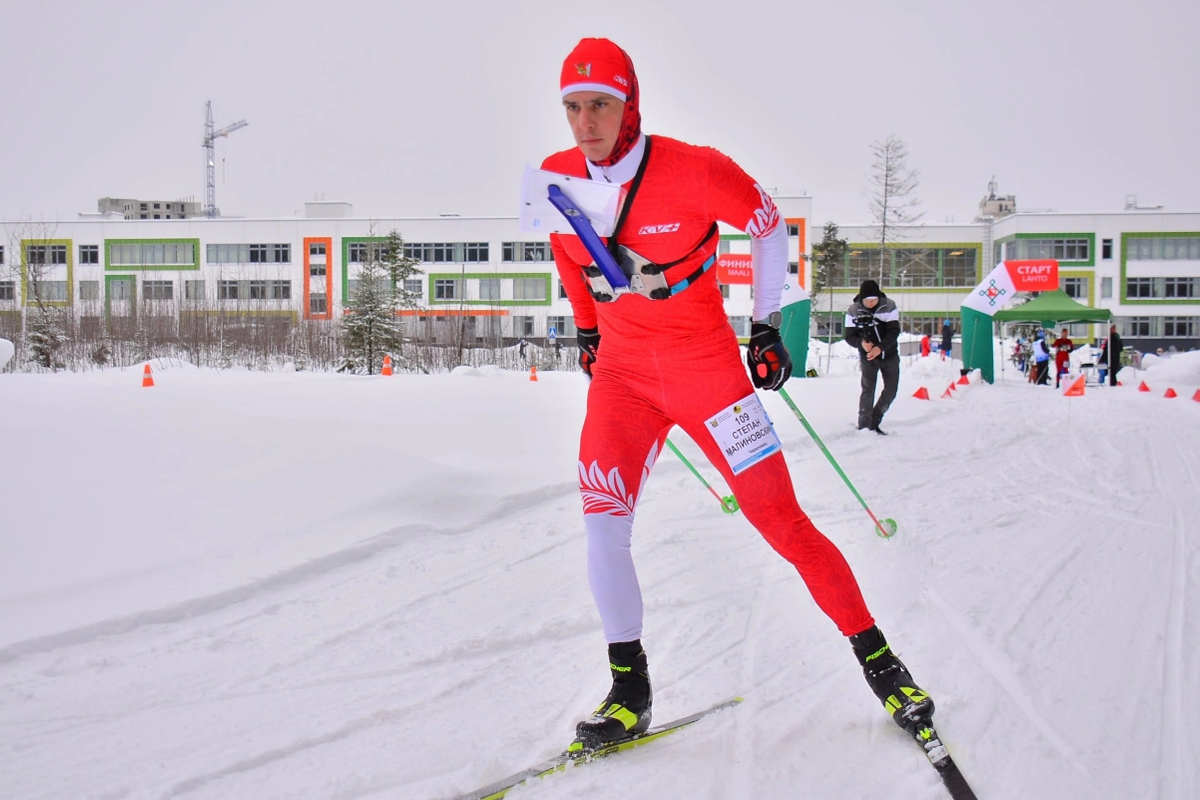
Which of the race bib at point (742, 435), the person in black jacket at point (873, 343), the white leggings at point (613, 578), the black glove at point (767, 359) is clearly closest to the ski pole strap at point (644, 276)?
the black glove at point (767, 359)

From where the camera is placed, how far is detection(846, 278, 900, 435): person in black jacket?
10977 mm

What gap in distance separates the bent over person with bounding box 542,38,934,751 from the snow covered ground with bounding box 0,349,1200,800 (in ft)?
1.24

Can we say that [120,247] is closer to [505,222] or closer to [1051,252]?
[505,222]

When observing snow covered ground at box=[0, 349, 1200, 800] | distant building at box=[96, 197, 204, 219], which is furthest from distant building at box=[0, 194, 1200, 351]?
snow covered ground at box=[0, 349, 1200, 800]

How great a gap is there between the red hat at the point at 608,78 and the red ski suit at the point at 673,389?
0.34 ft

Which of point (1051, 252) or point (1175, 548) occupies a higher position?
point (1051, 252)

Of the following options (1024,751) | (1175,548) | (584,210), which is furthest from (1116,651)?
(584,210)

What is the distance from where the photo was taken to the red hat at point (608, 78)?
2.88 meters

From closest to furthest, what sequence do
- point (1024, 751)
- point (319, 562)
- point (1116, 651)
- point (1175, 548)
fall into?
point (1024, 751) → point (1116, 651) → point (319, 562) → point (1175, 548)

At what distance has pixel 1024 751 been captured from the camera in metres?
2.66

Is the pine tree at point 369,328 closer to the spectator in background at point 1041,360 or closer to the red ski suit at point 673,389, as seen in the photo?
the spectator in background at point 1041,360

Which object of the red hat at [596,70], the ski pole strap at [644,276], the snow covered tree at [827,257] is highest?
the snow covered tree at [827,257]

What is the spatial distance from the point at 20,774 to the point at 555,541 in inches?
123

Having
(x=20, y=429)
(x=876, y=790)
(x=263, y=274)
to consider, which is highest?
(x=263, y=274)
